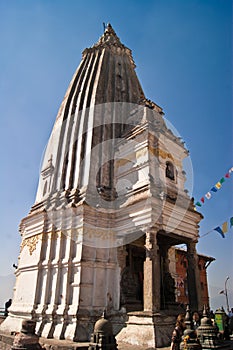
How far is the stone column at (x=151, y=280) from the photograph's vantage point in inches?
467

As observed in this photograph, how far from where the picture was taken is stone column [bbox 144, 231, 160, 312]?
1186 cm

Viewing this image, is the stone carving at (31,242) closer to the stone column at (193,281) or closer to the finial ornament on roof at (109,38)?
the stone column at (193,281)

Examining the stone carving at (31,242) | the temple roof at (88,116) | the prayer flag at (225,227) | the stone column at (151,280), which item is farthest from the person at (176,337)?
the stone carving at (31,242)

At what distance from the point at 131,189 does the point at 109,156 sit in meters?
3.45

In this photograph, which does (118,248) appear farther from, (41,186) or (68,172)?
(41,186)

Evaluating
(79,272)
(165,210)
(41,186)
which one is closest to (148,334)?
(79,272)

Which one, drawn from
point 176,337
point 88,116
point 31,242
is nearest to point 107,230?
point 31,242

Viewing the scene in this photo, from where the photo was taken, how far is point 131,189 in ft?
51.3

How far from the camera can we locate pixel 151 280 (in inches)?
484

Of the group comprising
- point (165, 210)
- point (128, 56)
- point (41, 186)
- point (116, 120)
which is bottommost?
point (165, 210)

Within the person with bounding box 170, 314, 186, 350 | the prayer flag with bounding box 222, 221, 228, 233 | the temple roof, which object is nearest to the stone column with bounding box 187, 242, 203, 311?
the prayer flag with bounding box 222, 221, 228, 233

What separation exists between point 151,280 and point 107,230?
382 cm

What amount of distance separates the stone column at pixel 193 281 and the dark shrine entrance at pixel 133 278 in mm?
2546

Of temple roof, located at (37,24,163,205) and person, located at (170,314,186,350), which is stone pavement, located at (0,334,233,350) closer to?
person, located at (170,314,186,350)
